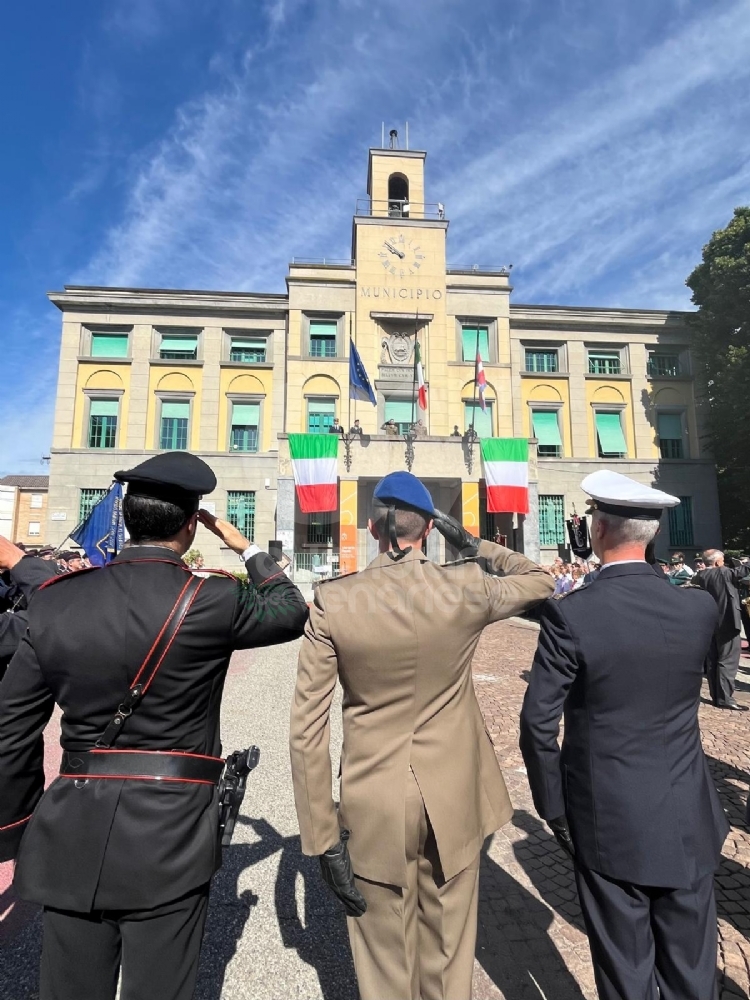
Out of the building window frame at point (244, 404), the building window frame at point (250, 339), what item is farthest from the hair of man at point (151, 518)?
the building window frame at point (250, 339)

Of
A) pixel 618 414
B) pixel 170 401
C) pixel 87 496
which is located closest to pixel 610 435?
pixel 618 414

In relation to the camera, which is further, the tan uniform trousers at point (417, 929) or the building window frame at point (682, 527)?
the building window frame at point (682, 527)

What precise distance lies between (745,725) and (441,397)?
19.2m

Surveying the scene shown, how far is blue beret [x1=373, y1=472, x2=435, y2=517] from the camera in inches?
75.9

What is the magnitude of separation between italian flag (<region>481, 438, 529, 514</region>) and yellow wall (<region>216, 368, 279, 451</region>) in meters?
10.1

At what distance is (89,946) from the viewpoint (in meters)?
1.46

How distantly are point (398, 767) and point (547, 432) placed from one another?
25.3m

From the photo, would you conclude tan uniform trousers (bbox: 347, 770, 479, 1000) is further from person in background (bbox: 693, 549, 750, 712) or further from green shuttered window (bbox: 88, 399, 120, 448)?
green shuttered window (bbox: 88, 399, 120, 448)

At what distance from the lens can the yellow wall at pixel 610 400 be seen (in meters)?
25.2

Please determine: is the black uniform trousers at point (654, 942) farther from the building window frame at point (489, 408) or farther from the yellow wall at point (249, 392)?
the yellow wall at point (249, 392)

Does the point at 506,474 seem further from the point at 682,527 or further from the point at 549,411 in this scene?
the point at 682,527

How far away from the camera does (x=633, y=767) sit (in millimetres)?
1775

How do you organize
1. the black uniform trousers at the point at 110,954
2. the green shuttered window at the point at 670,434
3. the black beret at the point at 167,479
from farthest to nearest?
the green shuttered window at the point at 670,434, the black beret at the point at 167,479, the black uniform trousers at the point at 110,954

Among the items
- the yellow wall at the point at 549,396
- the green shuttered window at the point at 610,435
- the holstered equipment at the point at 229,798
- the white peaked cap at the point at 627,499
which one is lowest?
the holstered equipment at the point at 229,798
